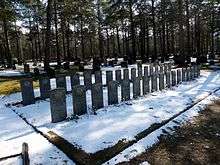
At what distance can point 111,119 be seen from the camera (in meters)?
9.33

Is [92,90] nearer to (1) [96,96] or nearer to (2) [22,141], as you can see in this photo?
(1) [96,96]

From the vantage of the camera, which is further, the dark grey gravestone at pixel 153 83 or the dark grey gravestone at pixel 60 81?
the dark grey gravestone at pixel 153 83

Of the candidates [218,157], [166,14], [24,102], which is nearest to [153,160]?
[218,157]

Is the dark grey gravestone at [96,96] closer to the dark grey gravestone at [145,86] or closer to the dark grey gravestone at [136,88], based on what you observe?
the dark grey gravestone at [136,88]

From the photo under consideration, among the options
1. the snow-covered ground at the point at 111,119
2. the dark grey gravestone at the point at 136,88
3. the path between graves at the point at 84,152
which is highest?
the dark grey gravestone at the point at 136,88

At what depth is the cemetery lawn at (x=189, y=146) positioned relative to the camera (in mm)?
6527

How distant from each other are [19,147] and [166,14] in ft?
140

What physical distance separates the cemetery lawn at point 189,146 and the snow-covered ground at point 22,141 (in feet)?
4.77

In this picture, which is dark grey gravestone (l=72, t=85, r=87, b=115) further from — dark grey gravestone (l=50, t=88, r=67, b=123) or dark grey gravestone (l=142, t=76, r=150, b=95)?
dark grey gravestone (l=142, t=76, r=150, b=95)

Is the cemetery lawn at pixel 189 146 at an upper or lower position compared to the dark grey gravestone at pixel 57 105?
lower

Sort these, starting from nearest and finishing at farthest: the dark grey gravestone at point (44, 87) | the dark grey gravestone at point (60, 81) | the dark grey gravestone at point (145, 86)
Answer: the dark grey gravestone at point (44, 87) < the dark grey gravestone at point (145, 86) < the dark grey gravestone at point (60, 81)

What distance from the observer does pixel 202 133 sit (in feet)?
27.3

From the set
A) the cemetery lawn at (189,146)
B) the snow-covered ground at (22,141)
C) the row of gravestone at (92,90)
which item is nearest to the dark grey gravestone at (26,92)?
the row of gravestone at (92,90)

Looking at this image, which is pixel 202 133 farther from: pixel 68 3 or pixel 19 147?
pixel 68 3
